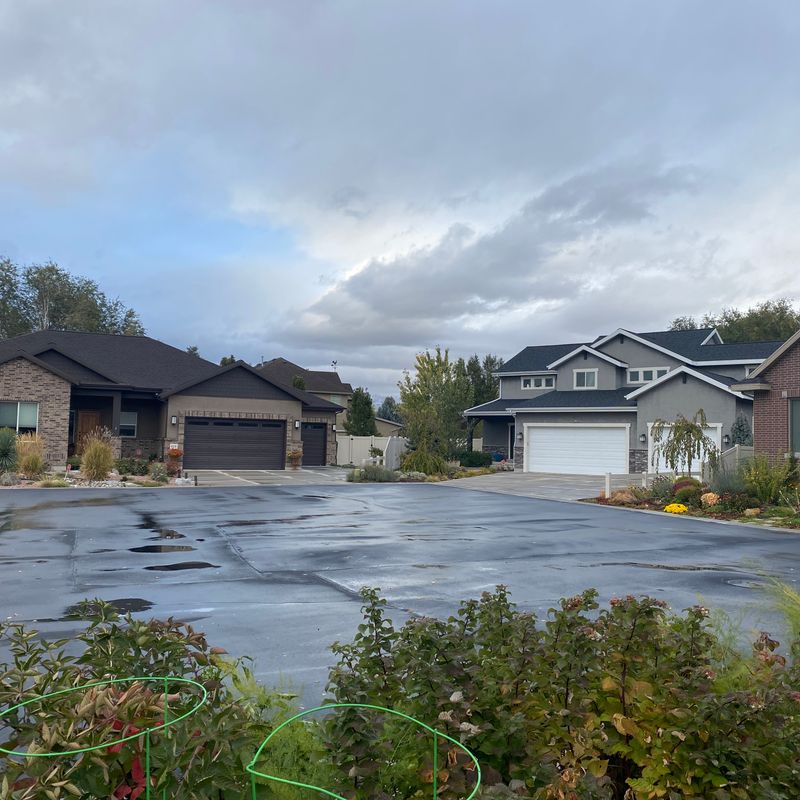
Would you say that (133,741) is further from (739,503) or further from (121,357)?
(121,357)

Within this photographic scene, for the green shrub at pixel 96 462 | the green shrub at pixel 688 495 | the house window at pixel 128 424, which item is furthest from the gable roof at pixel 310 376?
the green shrub at pixel 688 495

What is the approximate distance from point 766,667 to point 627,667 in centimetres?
73

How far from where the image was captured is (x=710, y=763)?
9.92ft

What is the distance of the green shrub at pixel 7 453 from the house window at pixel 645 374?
29166 mm

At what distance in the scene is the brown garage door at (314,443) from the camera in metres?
39.2

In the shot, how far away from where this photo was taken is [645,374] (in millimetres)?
38719

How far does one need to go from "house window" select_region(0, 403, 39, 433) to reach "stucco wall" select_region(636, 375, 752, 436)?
26.4 m

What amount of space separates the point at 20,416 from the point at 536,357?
28.7 m

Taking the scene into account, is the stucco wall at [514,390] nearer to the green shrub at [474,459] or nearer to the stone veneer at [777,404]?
the green shrub at [474,459]

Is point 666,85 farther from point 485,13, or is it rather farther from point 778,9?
point 485,13

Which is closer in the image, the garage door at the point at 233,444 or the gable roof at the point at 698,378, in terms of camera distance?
the gable roof at the point at 698,378

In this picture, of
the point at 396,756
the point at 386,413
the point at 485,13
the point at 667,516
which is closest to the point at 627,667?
the point at 396,756

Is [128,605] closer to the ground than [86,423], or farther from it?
closer to the ground

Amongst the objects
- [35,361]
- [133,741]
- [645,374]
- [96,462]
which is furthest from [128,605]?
[645,374]
